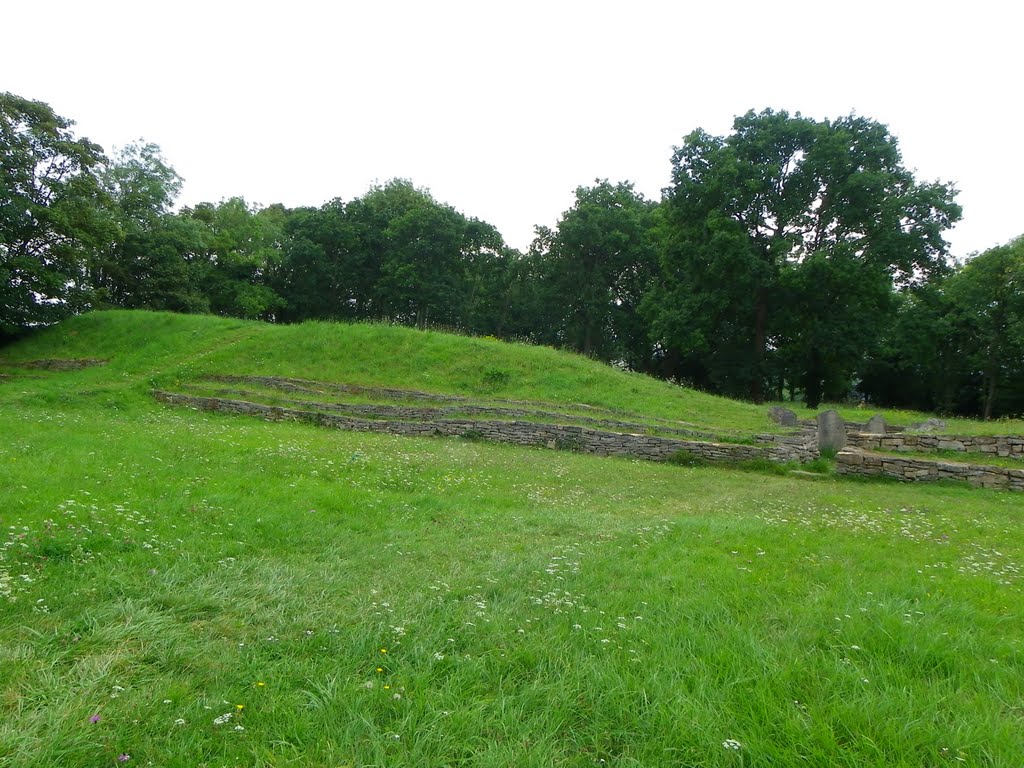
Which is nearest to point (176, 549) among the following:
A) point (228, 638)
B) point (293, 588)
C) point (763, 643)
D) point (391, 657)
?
point (293, 588)

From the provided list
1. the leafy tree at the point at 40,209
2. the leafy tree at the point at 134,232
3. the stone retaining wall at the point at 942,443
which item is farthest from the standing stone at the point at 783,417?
the leafy tree at the point at 134,232

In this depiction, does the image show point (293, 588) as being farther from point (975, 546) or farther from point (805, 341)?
point (805, 341)

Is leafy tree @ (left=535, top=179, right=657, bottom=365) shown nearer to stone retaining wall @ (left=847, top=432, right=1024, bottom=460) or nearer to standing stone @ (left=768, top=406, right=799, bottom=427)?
standing stone @ (left=768, top=406, right=799, bottom=427)

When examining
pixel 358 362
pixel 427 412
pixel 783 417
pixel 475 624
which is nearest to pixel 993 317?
pixel 783 417

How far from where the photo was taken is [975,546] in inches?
253

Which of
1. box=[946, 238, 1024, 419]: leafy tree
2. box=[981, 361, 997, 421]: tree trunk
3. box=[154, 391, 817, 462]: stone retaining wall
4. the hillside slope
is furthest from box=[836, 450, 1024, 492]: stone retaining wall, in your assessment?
box=[981, 361, 997, 421]: tree trunk

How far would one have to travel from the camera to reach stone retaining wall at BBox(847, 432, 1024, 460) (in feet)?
44.8

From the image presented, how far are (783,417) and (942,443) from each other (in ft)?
15.3

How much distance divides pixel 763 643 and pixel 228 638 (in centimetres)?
334

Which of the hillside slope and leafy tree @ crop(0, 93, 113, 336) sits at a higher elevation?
leafy tree @ crop(0, 93, 113, 336)

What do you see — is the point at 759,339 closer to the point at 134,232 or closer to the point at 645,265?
the point at 645,265

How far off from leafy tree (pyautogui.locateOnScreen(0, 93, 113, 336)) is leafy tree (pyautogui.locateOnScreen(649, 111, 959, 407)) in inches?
1097

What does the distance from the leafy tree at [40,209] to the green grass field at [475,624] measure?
A: 66.2 ft

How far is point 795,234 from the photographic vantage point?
28.6 m
